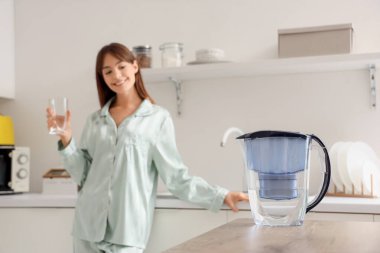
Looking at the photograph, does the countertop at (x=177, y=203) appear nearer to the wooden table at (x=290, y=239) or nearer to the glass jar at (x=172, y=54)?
the glass jar at (x=172, y=54)

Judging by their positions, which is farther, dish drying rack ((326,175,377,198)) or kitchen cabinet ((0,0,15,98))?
kitchen cabinet ((0,0,15,98))

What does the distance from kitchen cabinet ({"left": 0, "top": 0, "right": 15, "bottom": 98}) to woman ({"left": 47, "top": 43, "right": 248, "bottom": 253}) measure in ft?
3.29

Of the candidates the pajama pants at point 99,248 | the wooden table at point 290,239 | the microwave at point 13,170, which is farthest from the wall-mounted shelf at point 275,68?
the wooden table at point 290,239

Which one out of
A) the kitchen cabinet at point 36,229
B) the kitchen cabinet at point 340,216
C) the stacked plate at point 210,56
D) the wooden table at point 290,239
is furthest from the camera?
the stacked plate at point 210,56

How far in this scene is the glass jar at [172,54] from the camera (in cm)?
263

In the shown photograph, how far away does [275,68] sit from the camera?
8.20 feet

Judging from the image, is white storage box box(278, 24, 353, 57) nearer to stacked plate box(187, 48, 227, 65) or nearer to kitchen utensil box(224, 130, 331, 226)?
stacked plate box(187, 48, 227, 65)

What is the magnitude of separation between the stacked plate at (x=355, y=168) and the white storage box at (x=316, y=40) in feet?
1.35

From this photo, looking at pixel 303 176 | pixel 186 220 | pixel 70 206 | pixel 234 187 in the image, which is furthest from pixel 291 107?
pixel 303 176

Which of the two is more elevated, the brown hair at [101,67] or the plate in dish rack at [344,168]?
the brown hair at [101,67]

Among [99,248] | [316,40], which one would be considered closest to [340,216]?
[316,40]

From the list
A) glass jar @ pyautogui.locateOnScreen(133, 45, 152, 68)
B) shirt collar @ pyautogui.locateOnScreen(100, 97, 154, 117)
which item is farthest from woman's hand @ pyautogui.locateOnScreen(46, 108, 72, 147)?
glass jar @ pyautogui.locateOnScreen(133, 45, 152, 68)

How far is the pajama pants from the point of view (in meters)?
2.09

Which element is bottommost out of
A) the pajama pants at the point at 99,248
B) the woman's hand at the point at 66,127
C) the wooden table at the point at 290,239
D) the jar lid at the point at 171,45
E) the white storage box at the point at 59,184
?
the pajama pants at the point at 99,248
